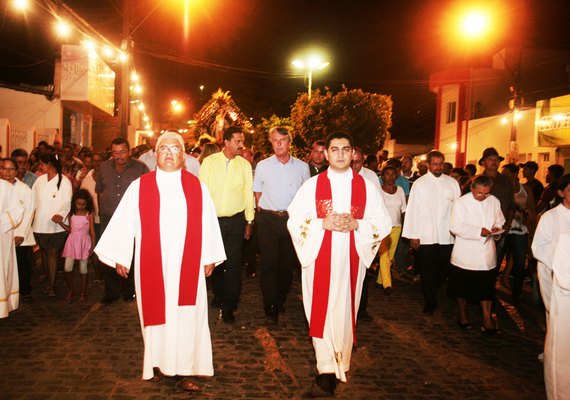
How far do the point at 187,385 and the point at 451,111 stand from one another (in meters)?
34.3

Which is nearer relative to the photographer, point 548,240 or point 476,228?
point 548,240

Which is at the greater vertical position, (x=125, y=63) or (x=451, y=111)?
(x=451, y=111)

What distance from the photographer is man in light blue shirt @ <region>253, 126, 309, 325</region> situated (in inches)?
278

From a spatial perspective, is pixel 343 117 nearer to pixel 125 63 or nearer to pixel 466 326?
pixel 125 63

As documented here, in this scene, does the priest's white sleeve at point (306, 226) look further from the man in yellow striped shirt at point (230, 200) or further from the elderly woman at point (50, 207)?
the elderly woman at point (50, 207)

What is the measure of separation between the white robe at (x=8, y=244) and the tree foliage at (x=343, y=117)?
81.4 feet

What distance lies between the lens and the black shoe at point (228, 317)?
694 centimetres

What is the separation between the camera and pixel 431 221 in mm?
7574

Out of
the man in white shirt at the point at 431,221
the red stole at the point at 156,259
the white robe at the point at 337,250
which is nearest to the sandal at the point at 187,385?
the red stole at the point at 156,259

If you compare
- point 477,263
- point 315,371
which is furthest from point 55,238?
point 477,263

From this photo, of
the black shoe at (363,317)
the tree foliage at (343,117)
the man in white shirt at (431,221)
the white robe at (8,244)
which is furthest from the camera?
the tree foliage at (343,117)

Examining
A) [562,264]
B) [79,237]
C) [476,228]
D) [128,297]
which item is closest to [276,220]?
[476,228]

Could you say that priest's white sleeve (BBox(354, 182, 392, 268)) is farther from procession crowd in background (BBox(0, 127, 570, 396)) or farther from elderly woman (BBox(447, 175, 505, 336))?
elderly woman (BBox(447, 175, 505, 336))

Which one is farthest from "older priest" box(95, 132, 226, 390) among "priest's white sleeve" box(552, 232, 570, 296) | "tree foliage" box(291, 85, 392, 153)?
"tree foliage" box(291, 85, 392, 153)
